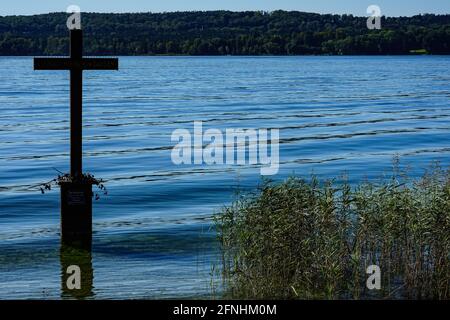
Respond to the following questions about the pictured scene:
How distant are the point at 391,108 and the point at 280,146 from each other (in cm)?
3198

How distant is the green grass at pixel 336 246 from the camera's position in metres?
16.3

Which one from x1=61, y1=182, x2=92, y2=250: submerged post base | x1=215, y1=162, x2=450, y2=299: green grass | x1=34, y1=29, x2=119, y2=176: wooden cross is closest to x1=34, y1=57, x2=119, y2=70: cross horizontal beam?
x1=34, y1=29, x2=119, y2=176: wooden cross

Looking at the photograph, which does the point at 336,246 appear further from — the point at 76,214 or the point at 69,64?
the point at 69,64

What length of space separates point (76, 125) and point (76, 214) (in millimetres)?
2133

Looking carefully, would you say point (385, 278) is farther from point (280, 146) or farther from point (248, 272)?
point (280, 146)

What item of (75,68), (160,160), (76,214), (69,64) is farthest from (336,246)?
(160,160)

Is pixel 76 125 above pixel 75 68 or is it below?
below

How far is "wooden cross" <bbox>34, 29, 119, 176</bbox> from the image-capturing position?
19.8 m

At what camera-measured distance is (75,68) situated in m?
19.9

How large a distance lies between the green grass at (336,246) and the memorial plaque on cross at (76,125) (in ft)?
13.2

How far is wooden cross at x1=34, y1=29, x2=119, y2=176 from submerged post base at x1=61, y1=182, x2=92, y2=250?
392 mm

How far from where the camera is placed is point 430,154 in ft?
151

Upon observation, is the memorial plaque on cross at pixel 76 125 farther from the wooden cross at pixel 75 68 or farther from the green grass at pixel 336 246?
the green grass at pixel 336 246

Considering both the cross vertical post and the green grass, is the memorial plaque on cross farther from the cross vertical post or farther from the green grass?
the green grass
